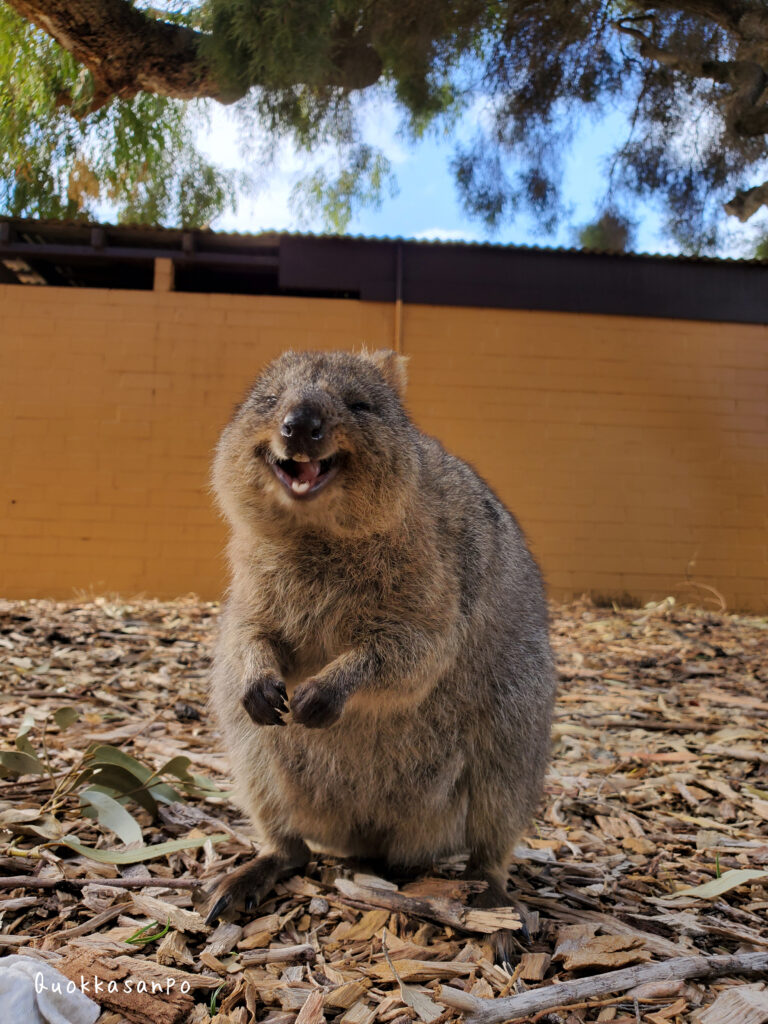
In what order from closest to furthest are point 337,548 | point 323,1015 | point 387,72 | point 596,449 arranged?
point 323,1015, point 337,548, point 387,72, point 596,449

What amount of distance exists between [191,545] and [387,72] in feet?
21.2

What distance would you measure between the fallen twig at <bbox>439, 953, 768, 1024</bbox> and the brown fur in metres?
0.65

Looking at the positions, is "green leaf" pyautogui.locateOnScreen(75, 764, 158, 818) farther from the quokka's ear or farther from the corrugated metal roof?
the corrugated metal roof

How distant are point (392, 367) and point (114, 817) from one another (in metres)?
2.01

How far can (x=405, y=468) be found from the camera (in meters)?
2.74

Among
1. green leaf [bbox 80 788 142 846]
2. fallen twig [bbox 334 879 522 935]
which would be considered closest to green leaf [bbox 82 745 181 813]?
green leaf [bbox 80 788 142 846]

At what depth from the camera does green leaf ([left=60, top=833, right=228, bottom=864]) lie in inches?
110

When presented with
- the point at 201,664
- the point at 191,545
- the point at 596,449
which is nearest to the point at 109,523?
the point at 191,545

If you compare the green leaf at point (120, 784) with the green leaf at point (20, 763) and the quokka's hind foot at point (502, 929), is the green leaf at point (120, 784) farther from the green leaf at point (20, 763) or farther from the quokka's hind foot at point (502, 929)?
the quokka's hind foot at point (502, 929)

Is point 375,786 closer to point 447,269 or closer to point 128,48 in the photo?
point 128,48

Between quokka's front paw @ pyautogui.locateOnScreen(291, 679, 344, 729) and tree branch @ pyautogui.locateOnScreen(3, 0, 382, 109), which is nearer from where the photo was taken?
quokka's front paw @ pyautogui.locateOnScreen(291, 679, 344, 729)

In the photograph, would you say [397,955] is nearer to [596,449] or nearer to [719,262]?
[596,449]

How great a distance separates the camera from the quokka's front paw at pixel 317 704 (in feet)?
8.04

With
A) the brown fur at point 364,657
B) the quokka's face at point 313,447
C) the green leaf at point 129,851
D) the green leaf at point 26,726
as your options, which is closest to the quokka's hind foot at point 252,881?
the brown fur at point 364,657
